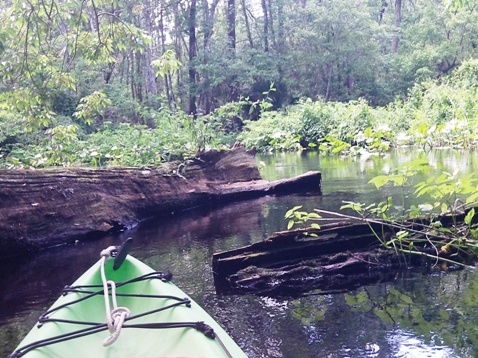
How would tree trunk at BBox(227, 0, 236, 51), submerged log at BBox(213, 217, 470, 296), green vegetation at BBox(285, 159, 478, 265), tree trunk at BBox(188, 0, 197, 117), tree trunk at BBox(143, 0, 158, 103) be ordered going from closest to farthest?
green vegetation at BBox(285, 159, 478, 265) < submerged log at BBox(213, 217, 470, 296) < tree trunk at BBox(143, 0, 158, 103) < tree trunk at BBox(188, 0, 197, 117) < tree trunk at BBox(227, 0, 236, 51)

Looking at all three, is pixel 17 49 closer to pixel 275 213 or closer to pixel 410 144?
pixel 275 213

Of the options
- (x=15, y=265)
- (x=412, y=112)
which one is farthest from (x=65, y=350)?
(x=412, y=112)

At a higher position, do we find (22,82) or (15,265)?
(22,82)

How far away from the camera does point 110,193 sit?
20.2 ft

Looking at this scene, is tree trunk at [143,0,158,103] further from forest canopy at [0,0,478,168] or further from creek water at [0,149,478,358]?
creek water at [0,149,478,358]

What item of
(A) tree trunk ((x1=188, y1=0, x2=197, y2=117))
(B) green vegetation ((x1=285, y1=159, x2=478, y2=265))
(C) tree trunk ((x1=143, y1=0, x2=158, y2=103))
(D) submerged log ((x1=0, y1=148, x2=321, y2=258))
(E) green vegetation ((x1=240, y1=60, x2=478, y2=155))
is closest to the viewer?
(B) green vegetation ((x1=285, y1=159, x2=478, y2=265))

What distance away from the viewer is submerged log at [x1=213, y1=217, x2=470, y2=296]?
368 centimetres

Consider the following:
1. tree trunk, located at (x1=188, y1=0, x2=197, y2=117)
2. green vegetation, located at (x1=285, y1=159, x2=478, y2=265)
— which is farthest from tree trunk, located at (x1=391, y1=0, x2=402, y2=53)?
green vegetation, located at (x1=285, y1=159, x2=478, y2=265)

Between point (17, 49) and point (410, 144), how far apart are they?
11527mm

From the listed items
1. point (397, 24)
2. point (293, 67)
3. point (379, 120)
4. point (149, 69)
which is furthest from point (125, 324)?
point (397, 24)

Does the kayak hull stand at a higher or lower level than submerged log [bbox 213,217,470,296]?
higher

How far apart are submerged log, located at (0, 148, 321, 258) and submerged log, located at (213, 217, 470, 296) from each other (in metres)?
2.44

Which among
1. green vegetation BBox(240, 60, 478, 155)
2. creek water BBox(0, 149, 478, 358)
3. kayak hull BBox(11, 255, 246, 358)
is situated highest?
green vegetation BBox(240, 60, 478, 155)

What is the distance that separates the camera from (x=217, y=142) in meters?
8.95
